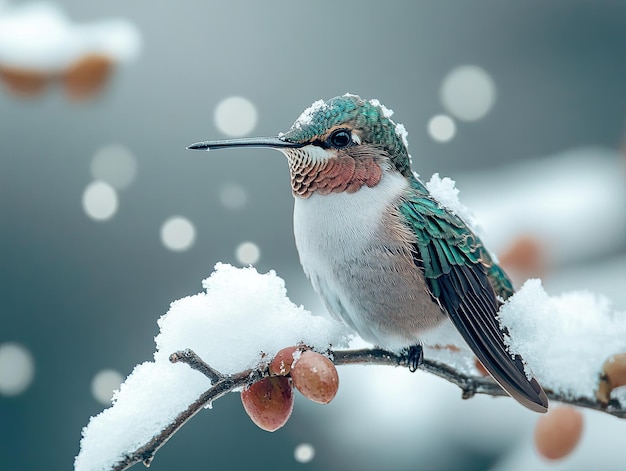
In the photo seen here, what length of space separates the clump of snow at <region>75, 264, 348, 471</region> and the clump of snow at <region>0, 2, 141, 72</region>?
0.93m

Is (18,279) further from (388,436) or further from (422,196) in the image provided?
(422,196)

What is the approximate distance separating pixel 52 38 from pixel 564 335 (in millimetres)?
1038

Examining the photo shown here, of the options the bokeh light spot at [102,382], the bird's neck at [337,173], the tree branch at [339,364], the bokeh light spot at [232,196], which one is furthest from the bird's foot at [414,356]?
the bokeh light spot at [232,196]

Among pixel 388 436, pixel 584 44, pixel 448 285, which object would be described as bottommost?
pixel 388 436

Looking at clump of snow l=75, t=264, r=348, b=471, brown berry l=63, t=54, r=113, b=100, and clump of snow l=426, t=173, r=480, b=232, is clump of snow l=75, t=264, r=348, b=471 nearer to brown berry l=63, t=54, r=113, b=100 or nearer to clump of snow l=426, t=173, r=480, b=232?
clump of snow l=426, t=173, r=480, b=232

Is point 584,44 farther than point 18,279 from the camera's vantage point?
Yes

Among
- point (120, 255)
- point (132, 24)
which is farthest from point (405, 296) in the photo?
point (132, 24)

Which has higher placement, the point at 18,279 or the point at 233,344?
the point at 18,279

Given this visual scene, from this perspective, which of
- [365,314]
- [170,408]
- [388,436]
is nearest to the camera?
[170,408]

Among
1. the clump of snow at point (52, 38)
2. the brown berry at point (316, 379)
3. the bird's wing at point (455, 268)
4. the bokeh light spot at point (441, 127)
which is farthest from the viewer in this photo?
the clump of snow at point (52, 38)

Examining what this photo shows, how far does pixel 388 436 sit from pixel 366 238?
81cm

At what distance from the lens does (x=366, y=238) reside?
0.44m

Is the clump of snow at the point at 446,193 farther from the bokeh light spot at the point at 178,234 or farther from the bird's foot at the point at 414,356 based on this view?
the bokeh light spot at the point at 178,234

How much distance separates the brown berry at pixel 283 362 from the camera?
0.34 m
